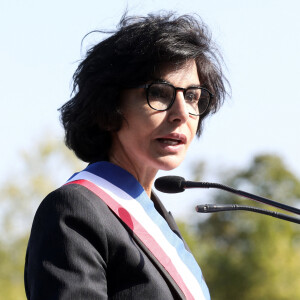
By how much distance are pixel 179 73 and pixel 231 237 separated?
97.8 ft

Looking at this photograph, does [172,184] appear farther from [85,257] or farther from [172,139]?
[85,257]

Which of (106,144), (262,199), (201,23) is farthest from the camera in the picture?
(201,23)

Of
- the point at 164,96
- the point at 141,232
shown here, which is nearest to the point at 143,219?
the point at 141,232

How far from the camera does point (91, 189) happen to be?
8.72 feet

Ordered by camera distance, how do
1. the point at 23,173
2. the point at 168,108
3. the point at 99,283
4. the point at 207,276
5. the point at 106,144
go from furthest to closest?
the point at 207,276 < the point at 23,173 < the point at 106,144 < the point at 168,108 < the point at 99,283

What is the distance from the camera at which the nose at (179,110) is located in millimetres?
2777

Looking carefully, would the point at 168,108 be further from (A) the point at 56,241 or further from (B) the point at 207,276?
(B) the point at 207,276

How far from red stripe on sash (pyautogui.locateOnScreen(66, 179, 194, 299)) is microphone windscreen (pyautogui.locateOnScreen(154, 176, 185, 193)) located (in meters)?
0.20

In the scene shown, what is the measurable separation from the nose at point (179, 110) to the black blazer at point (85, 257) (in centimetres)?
40

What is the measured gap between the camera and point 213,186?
2750mm

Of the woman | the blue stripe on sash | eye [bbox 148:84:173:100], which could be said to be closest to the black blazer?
the woman

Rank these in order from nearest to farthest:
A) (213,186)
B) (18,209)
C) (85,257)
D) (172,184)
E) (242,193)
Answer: (85,257) < (242,193) < (213,186) < (172,184) < (18,209)

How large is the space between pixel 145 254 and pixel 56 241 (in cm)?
37

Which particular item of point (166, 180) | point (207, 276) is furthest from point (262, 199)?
point (207, 276)
